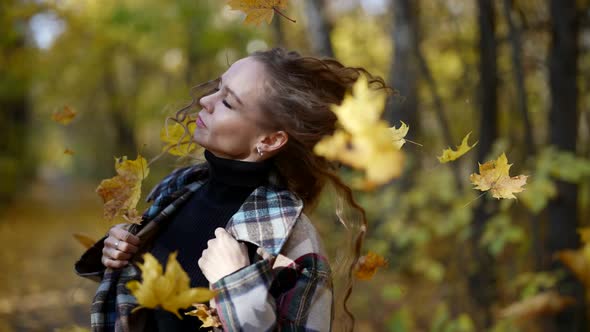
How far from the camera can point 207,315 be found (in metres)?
1.45

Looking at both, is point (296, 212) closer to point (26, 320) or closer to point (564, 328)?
point (564, 328)

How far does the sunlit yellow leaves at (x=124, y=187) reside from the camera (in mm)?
1678

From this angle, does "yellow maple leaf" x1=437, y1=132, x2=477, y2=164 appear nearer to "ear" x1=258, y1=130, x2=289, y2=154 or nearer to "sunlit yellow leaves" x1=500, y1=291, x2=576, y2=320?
"ear" x1=258, y1=130, x2=289, y2=154

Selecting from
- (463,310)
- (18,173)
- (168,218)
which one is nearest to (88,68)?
(18,173)

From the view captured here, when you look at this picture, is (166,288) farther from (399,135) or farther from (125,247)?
(399,135)

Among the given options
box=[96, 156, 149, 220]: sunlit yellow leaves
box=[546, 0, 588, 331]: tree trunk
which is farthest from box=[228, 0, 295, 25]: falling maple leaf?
box=[546, 0, 588, 331]: tree trunk

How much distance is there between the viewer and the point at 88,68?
14336 millimetres

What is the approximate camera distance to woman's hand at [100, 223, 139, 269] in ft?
5.43

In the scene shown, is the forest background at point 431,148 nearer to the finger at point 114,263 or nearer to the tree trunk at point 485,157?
the tree trunk at point 485,157

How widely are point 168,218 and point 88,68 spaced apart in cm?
1368

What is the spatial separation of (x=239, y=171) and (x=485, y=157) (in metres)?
2.46

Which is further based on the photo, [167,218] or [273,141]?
[167,218]

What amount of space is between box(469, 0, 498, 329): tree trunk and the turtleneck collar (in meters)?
2.32

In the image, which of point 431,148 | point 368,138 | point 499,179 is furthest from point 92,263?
point 431,148
